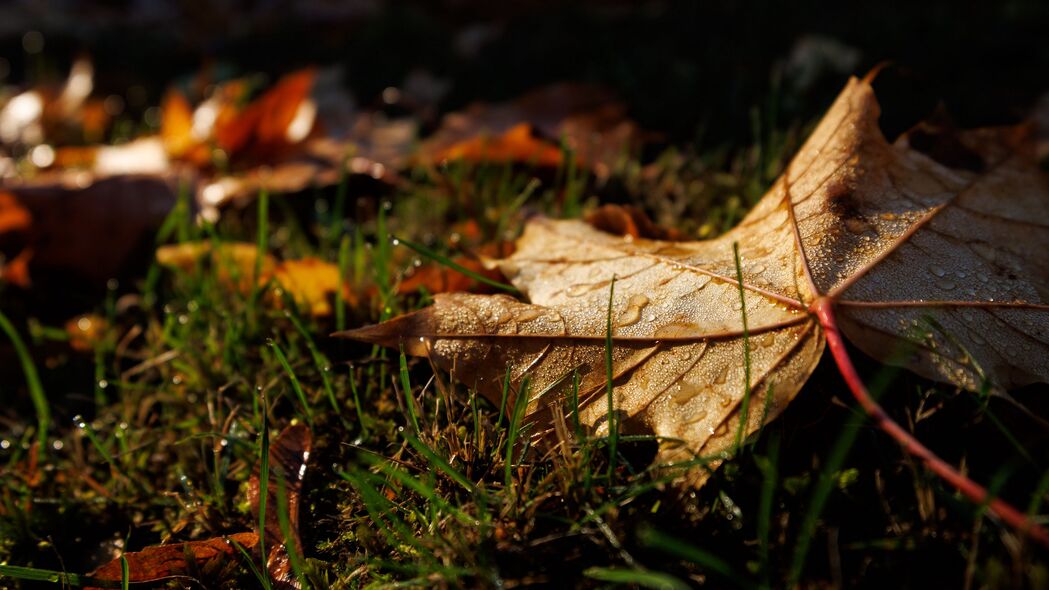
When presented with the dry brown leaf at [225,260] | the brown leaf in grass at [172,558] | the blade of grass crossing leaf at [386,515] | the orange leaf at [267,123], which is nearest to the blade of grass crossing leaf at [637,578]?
the blade of grass crossing leaf at [386,515]

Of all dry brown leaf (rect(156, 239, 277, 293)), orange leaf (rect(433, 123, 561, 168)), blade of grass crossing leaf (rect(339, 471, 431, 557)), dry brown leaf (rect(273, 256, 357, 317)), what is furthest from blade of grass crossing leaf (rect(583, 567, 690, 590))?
orange leaf (rect(433, 123, 561, 168))

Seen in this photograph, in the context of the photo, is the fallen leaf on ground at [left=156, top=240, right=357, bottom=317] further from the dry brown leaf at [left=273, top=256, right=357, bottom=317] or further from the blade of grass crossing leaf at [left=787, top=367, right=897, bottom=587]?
the blade of grass crossing leaf at [left=787, top=367, right=897, bottom=587]

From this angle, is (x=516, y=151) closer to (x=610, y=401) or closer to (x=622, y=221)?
(x=622, y=221)

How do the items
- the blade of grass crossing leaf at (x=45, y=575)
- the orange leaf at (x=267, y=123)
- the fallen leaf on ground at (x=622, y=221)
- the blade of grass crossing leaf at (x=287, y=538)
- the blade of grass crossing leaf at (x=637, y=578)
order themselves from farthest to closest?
the orange leaf at (x=267, y=123) → the fallen leaf on ground at (x=622, y=221) → the blade of grass crossing leaf at (x=45, y=575) → the blade of grass crossing leaf at (x=287, y=538) → the blade of grass crossing leaf at (x=637, y=578)

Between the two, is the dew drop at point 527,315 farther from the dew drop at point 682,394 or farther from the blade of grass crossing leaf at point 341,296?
the blade of grass crossing leaf at point 341,296

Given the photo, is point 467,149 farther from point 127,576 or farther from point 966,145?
point 127,576

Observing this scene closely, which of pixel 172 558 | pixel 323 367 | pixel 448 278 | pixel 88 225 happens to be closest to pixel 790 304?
pixel 448 278
